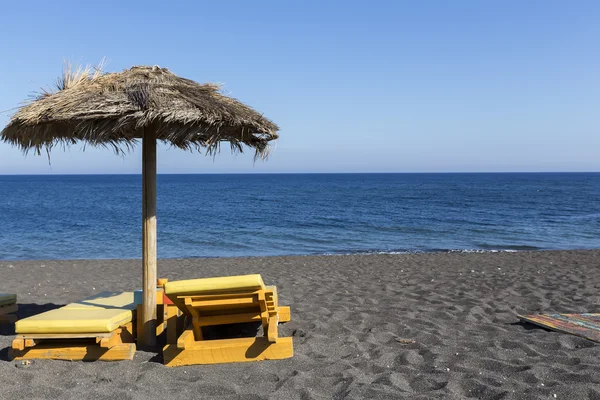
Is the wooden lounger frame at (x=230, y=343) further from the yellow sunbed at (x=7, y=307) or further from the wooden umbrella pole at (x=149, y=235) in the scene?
the yellow sunbed at (x=7, y=307)

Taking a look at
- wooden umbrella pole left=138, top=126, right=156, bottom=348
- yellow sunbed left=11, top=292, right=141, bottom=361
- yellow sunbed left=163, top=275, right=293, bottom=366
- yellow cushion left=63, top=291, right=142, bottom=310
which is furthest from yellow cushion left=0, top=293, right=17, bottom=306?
yellow sunbed left=163, top=275, right=293, bottom=366

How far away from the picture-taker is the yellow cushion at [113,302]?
531cm

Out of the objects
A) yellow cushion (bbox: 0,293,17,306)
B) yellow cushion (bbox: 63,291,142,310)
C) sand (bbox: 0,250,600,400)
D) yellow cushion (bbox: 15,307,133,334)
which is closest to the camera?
sand (bbox: 0,250,600,400)

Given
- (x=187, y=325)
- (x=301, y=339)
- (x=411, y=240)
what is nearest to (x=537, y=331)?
(x=301, y=339)

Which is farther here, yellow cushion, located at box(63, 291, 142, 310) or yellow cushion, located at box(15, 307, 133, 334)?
yellow cushion, located at box(63, 291, 142, 310)

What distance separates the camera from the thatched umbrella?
172 inches

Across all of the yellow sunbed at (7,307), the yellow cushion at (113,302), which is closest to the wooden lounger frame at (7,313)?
the yellow sunbed at (7,307)

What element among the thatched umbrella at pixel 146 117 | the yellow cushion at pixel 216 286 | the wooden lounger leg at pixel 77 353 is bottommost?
the wooden lounger leg at pixel 77 353

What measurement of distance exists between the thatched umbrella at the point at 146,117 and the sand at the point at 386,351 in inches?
42.6

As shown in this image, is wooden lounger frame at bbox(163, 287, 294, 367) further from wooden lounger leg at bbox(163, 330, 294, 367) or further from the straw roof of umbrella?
the straw roof of umbrella

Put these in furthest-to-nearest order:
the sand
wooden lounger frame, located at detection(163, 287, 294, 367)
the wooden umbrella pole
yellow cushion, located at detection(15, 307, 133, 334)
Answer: the wooden umbrella pole < yellow cushion, located at detection(15, 307, 133, 334) < wooden lounger frame, located at detection(163, 287, 294, 367) < the sand

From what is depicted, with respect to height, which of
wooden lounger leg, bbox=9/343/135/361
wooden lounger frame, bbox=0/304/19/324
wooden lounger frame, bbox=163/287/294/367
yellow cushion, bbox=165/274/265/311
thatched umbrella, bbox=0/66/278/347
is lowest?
wooden lounger frame, bbox=0/304/19/324

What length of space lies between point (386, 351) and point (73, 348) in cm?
265

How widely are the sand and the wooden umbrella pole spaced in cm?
28
